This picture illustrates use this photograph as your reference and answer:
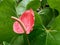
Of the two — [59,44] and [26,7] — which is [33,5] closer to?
[26,7]

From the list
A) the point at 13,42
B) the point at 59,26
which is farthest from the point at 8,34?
the point at 59,26

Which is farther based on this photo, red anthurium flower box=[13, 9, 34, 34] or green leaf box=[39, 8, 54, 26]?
green leaf box=[39, 8, 54, 26]

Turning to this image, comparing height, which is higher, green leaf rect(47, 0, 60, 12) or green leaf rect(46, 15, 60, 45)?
green leaf rect(47, 0, 60, 12)

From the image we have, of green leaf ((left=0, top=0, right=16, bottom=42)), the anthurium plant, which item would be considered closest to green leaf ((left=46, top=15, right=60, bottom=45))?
the anthurium plant

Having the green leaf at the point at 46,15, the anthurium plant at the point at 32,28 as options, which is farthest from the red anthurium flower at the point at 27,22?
the green leaf at the point at 46,15

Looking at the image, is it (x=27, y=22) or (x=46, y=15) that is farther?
(x=46, y=15)

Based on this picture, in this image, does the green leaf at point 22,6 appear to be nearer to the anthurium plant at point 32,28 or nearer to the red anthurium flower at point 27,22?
the anthurium plant at point 32,28

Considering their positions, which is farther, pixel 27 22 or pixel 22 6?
pixel 22 6

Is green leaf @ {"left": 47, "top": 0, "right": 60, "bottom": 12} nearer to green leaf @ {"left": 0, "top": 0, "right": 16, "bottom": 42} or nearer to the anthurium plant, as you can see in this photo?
the anthurium plant

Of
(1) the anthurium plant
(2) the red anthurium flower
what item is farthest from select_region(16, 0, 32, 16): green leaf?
(2) the red anthurium flower
